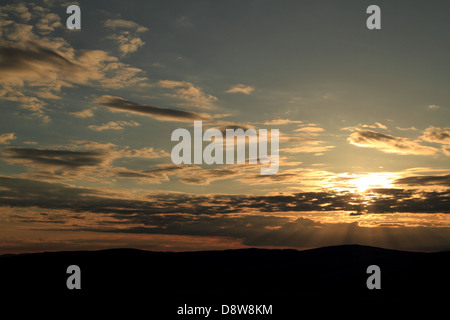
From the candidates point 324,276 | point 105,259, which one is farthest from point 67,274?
point 324,276

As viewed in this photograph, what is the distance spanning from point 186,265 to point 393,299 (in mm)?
90773

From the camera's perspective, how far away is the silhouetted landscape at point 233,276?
82.2m

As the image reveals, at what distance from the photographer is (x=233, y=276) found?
138500 mm

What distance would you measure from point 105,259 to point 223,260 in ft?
155

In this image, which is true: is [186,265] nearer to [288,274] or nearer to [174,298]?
[288,274]

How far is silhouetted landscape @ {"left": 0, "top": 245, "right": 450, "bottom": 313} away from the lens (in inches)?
3236

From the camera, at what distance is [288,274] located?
13900 cm
